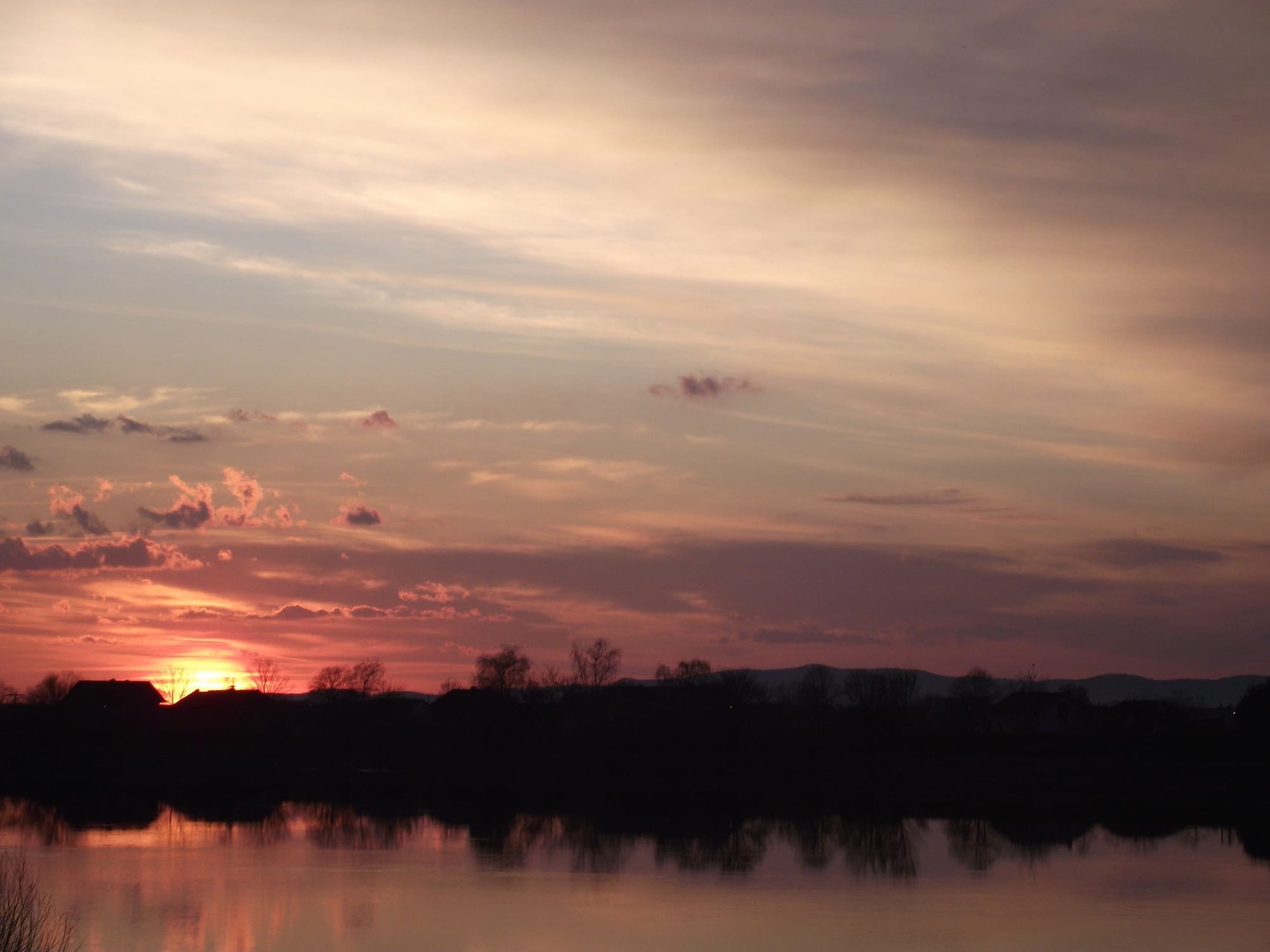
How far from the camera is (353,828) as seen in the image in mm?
46812

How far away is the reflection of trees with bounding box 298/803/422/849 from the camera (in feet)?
138

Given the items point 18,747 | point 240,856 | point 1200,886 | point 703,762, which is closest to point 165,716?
point 18,747

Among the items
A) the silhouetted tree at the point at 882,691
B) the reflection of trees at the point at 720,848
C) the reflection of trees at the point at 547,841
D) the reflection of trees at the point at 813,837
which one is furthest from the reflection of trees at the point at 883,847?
the silhouetted tree at the point at 882,691

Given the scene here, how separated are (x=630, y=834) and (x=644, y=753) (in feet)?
102

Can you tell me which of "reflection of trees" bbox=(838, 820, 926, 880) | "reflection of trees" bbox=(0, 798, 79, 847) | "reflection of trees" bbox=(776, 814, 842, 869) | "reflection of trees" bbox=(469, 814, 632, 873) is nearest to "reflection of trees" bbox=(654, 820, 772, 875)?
"reflection of trees" bbox=(776, 814, 842, 869)

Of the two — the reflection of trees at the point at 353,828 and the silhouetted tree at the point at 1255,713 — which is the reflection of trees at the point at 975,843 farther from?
the silhouetted tree at the point at 1255,713

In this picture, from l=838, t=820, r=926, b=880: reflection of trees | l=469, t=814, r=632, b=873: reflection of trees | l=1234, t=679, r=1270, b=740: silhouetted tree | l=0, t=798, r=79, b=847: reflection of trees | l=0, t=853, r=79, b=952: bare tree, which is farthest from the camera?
l=1234, t=679, r=1270, b=740: silhouetted tree

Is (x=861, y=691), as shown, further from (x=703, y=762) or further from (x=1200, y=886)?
(x=1200, y=886)

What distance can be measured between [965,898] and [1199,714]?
120 m

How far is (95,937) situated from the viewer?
25625mm

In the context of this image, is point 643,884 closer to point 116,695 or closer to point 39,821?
point 39,821

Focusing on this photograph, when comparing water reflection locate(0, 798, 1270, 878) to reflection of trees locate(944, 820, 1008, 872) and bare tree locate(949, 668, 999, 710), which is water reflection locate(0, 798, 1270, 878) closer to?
reflection of trees locate(944, 820, 1008, 872)

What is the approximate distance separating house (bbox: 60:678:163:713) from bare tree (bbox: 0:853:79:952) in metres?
83.7

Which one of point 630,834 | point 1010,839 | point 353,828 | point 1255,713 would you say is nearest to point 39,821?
point 353,828
